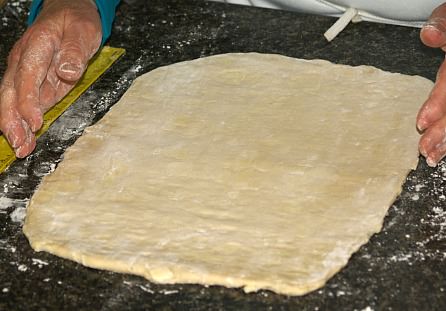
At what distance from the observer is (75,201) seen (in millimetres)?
1545

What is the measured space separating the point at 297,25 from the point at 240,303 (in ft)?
3.55

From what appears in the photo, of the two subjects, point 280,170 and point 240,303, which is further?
point 280,170

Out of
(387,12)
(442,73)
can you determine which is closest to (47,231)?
(442,73)

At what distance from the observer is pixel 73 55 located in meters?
1.83

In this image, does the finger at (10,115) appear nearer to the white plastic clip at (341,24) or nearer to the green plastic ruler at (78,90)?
the green plastic ruler at (78,90)

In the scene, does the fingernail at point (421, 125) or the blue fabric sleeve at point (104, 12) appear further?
the blue fabric sleeve at point (104, 12)

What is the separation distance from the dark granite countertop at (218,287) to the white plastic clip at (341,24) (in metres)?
0.02

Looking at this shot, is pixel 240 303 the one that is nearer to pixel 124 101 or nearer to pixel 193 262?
pixel 193 262

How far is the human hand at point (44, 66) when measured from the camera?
5.75ft

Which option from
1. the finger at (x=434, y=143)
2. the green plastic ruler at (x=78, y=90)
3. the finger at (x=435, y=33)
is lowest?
the green plastic ruler at (x=78, y=90)

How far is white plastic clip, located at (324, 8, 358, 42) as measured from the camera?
2.09 meters

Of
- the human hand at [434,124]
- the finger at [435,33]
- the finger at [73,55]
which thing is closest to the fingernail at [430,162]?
the human hand at [434,124]

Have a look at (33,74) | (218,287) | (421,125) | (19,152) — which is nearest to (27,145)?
(19,152)

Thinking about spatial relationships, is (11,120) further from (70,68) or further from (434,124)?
(434,124)
